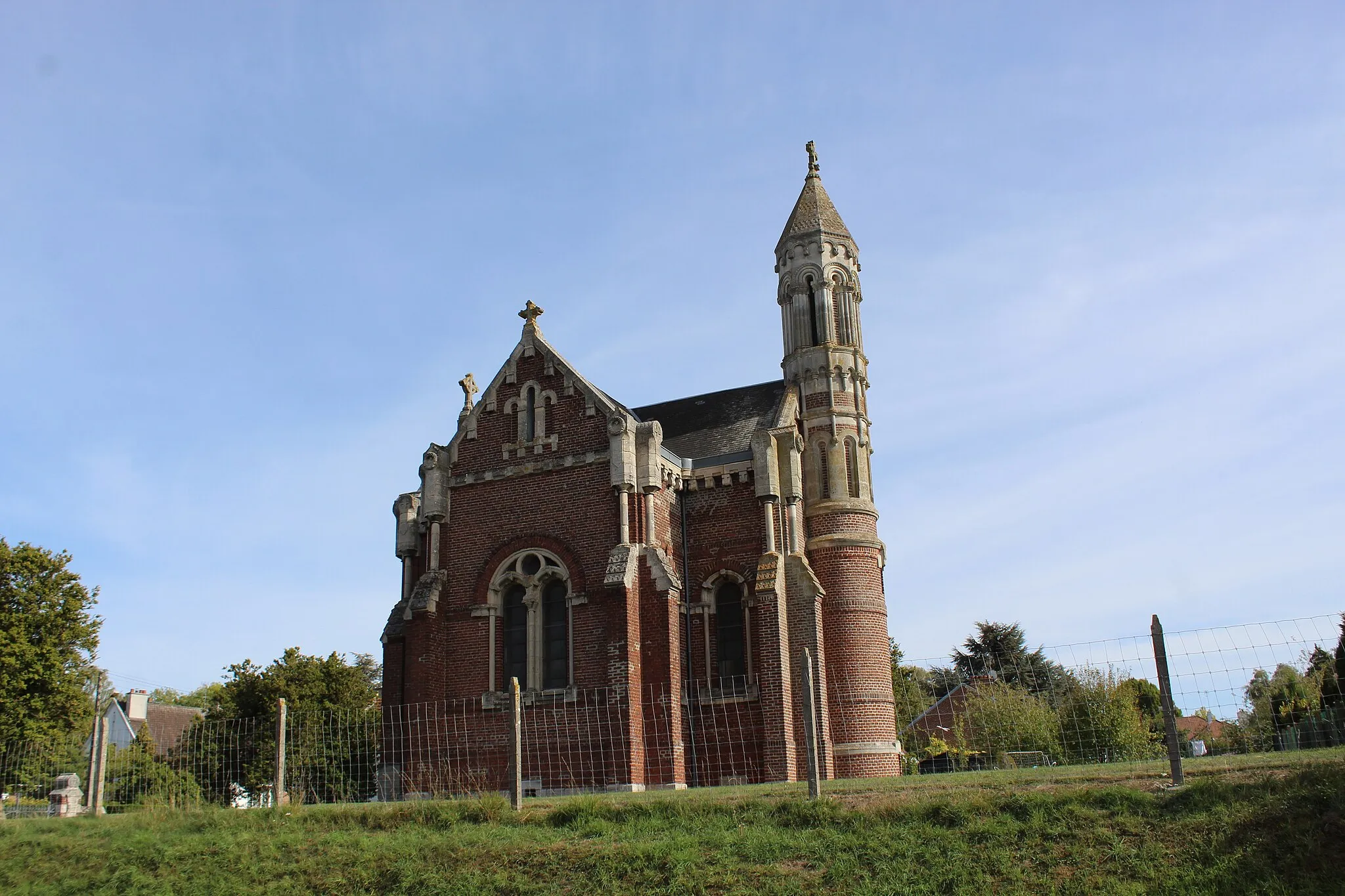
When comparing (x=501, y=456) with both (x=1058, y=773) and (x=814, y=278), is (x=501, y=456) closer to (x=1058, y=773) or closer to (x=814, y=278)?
(x=814, y=278)

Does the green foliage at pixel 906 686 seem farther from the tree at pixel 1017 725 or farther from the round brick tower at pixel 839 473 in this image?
the round brick tower at pixel 839 473

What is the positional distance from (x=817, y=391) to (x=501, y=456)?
8529 millimetres

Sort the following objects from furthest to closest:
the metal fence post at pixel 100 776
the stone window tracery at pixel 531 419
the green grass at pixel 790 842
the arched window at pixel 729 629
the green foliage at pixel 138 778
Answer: the stone window tracery at pixel 531 419 < the arched window at pixel 729 629 < the green foliage at pixel 138 778 < the metal fence post at pixel 100 776 < the green grass at pixel 790 842

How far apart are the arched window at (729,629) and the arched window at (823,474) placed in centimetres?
367

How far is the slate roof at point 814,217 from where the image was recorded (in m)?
31.3

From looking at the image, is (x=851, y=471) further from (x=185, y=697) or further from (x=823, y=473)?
(x=185, y=697)

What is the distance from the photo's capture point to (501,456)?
2709 centimetres

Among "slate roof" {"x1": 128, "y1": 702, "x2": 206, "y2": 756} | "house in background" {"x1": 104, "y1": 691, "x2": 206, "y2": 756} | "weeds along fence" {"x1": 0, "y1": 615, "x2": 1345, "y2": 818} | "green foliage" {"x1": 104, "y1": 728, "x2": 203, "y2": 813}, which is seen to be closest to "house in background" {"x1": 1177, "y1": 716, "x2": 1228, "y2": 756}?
"weeds along fence" {"x1": 0, "y1": 615, "x2": 1345, "y2": 818}

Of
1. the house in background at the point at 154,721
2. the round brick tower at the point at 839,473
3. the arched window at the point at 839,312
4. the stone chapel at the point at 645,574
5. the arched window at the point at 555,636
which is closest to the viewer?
the stone chapel at the point at 645,574

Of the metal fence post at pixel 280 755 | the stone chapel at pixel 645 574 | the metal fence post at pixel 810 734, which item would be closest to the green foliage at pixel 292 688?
the stone chapel at pixel 645 574

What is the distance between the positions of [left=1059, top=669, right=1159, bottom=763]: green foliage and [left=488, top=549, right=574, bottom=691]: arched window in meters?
11.4


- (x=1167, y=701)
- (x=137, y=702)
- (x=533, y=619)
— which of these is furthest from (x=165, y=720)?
(x=1167, y=701)

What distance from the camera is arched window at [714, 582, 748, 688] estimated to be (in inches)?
1036

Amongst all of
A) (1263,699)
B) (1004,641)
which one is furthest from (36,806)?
(1004,641)
